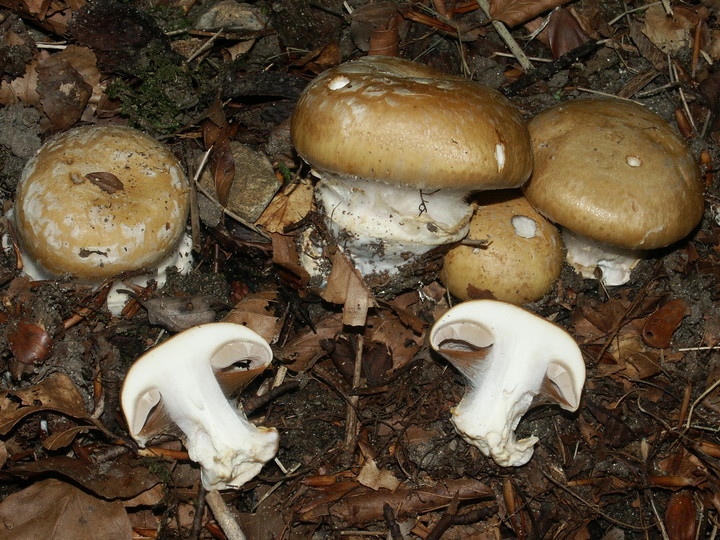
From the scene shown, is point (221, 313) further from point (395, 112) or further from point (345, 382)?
point (395, 112)

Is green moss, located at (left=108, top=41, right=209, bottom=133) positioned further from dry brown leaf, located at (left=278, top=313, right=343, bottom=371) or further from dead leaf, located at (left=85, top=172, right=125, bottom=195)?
dry brown leaf, located at (left=278, top=313, right=343, bottom=371)

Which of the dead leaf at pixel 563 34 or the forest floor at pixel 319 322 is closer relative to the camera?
the forest floor at pixel 319 322

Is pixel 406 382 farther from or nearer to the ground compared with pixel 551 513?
farther from the ground

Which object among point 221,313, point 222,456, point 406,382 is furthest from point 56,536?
point 406,382

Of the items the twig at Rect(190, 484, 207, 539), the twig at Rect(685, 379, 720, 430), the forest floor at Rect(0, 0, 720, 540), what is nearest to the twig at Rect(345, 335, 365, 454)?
the forest floor at Rect(0, 0, 720, 540)

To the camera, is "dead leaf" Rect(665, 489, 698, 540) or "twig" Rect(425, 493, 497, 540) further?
"dead leaf" Rect(665, 489, 698, 540)

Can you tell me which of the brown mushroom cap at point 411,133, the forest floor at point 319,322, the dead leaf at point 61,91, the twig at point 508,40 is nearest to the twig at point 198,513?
the forest floor at point 319,322

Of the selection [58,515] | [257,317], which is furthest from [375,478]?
[58,515]

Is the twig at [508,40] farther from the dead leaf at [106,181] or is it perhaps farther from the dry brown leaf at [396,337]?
the dead leaf at [106,181]
